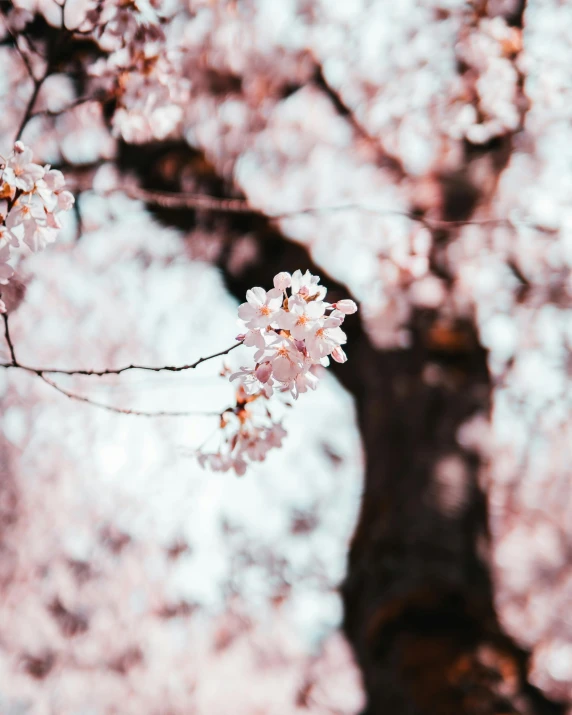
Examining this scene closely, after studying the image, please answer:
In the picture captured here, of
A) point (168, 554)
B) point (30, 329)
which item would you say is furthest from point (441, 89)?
point (168, 554)

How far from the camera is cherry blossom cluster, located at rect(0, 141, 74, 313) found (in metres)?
1.02

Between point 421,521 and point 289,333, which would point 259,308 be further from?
point 421,521

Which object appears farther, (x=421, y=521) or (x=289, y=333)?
(x=421, y=521)

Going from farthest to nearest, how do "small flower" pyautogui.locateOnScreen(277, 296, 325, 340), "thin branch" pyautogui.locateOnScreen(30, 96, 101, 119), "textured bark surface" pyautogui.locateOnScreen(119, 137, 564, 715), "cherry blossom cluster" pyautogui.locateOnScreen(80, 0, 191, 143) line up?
"textured bark surface" pyautogui.locateOnScreen(119, 137, 564, 715) → "cherry blossom cluster" pyautogui.locateOnScreen(80, 0, 191, 143) → "thin branch" pyautogui.locateOnScreen(30, 96, 101, 119) → "small flower" pyautogui.locateOnScreen(277, 296, 325, 340)

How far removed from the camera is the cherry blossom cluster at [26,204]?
3.35 feet

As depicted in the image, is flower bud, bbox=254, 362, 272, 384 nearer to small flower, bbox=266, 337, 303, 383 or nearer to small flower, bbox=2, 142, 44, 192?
small flower, bbox=266, 337, 303, 383

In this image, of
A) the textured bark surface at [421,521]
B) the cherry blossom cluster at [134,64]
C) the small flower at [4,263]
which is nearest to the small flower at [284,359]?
the small flower at [4,263]

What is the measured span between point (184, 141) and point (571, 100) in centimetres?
289

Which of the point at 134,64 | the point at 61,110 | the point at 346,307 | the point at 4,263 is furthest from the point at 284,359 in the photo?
the point at 134,64

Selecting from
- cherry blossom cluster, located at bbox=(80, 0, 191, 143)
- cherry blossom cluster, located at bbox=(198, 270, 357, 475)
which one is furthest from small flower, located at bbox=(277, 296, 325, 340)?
cherry blossom cluster, located at bbox=(80, 0, 191, 143)

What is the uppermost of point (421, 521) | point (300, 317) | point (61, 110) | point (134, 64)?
point (134, 64)

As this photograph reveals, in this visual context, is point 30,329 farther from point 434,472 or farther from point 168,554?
point 434,472

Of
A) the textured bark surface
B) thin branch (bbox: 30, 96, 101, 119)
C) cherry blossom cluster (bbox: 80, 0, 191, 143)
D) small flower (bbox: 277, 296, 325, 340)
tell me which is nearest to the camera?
small flower (bbox: 277, 296, 325, 340)

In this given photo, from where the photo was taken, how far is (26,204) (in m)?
1.08
